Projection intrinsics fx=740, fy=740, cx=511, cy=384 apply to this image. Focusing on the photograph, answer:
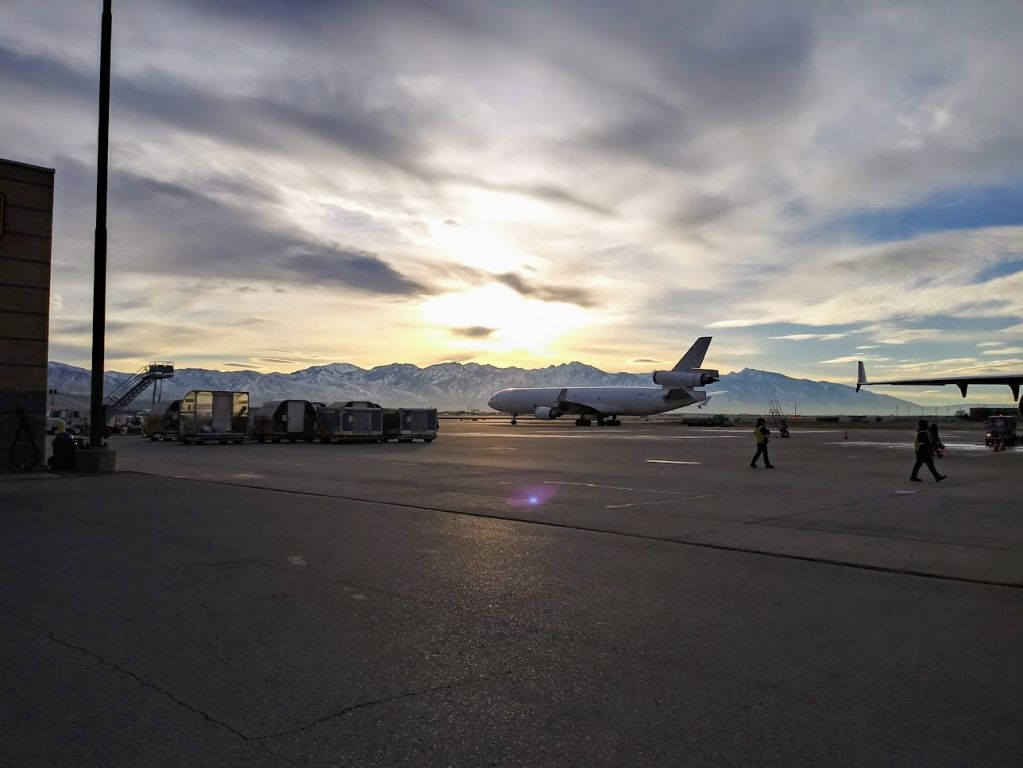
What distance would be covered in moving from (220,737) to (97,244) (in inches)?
745

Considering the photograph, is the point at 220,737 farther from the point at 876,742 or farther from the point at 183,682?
the point at 876,742

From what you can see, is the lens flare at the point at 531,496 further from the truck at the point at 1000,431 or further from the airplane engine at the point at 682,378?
the airplane engine at the point at 682,378

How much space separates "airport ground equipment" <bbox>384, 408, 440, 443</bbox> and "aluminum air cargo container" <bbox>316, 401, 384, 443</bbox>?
1.50 feet

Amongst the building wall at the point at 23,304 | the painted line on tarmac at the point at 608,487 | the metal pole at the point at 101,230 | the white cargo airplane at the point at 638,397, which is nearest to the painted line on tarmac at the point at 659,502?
the painted line on tarmac at the point at 608,487

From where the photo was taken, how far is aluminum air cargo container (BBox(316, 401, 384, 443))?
40938 millimetres

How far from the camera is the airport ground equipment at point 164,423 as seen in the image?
1790 inches

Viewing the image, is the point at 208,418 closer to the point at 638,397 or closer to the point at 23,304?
the point at 23,304

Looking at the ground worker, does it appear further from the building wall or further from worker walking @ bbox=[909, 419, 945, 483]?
the building wall

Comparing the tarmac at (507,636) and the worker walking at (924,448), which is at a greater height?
the worker walking at (924,448)

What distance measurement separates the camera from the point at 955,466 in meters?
24.6

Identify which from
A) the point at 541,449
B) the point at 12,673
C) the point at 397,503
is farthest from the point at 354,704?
the point at 541,449

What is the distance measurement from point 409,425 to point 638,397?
4113cm

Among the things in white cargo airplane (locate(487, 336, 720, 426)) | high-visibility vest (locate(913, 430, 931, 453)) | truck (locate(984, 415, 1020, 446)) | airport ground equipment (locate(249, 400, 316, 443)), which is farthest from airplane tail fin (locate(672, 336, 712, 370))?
high-visibility vest (locate(913, 430, 931, 453))

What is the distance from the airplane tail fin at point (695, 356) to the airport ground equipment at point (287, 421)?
4703 centimetres
